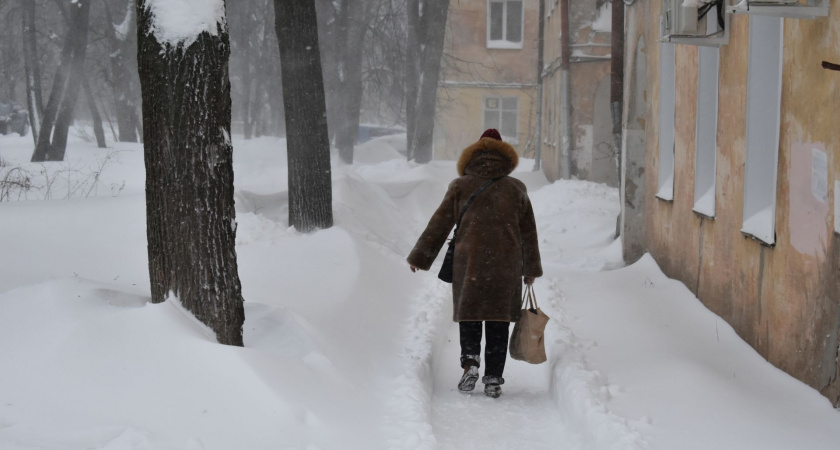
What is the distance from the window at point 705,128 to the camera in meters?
8.38

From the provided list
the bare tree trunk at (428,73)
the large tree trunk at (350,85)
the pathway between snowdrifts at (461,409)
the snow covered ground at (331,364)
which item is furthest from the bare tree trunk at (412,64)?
the pathway between snowdrifts at (461,409)

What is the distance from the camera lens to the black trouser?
6.27 metres

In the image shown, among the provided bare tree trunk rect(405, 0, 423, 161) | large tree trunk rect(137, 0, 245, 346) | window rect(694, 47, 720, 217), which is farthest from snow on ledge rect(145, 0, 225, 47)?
bare tree trunk rect(405, 0, 423, 161)

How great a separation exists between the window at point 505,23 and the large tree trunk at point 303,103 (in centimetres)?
2508

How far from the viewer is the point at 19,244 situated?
8.16m

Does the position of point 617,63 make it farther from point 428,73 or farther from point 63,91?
point 63,91

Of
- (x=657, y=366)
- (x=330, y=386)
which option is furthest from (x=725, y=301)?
(x=330, y=386)

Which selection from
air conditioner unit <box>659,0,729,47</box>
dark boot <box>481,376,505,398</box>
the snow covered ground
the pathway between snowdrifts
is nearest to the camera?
the snow covered ground

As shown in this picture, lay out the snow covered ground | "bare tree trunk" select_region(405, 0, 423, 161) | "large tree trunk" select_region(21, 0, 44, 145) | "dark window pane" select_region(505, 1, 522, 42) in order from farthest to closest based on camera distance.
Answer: "dark window pane" select_region(505, 1, 522, 42), "large tree trunk" select_region(21, 0, 44, 145), "bare tree trunk" select_region(405, 0, 423, 161), the snow covered ground

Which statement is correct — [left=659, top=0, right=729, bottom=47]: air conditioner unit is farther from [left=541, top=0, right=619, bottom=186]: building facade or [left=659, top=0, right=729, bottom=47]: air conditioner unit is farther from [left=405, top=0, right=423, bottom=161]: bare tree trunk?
[left=405, top=0, right=423, bottom=161]: bare tree trunk

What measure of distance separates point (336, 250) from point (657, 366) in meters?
4.19

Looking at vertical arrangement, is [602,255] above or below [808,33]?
below

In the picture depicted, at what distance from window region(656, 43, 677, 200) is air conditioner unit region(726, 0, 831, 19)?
505 cm

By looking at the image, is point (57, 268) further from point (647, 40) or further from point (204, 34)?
point (647, 40)
